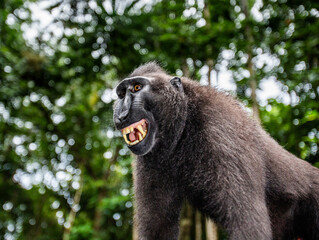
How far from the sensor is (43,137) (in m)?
13.3

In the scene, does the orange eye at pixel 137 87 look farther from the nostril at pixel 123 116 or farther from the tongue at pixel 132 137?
the tongue at pixel 132 137

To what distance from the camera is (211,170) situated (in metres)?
2.84

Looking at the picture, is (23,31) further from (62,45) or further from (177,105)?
(177,105)

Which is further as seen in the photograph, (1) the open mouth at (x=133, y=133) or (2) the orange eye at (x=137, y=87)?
(2) the orange eye at (x=137, y=87)

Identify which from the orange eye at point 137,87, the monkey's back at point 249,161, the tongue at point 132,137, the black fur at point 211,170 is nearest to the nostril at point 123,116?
the tongue at point 132,137

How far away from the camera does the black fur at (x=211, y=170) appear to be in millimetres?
2799

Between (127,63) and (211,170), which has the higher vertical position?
(127,63)

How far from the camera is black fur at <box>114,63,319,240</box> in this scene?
280cm

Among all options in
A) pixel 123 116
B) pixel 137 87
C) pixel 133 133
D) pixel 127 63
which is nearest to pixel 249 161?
pixel 133 133

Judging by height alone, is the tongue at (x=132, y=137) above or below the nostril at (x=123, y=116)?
below

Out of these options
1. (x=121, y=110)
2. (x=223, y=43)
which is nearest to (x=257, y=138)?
(x=121, y=110)

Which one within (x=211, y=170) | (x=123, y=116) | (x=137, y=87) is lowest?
(x=211, y=170)

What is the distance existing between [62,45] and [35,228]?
38.7ft

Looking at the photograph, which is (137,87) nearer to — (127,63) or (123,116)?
(123,116)
